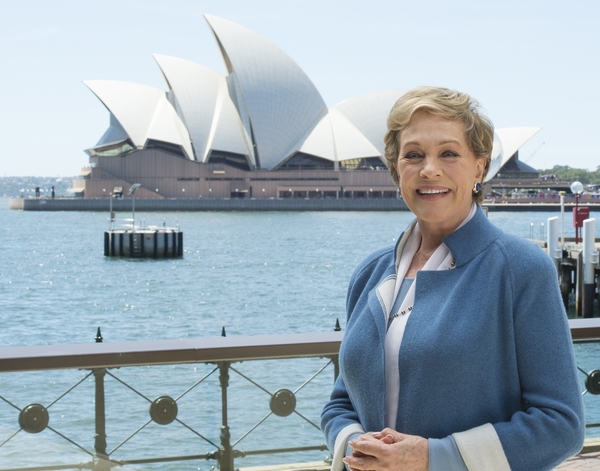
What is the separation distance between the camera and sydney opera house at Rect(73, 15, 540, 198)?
2493 inches

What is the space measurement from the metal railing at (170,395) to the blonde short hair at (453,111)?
1206 mm

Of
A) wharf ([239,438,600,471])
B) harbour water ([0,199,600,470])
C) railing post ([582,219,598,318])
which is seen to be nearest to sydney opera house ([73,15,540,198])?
harbour water ([0,199,600,470])

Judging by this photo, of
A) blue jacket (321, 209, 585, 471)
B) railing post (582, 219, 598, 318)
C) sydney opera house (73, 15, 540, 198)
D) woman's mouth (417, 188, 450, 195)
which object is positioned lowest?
railing post (582, 219, 598, 318)

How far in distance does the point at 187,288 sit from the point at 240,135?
43758mm

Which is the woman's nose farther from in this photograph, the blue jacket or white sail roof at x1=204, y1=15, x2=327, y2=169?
white sail roof at x1=204, y1=15, x2=327, y2=169

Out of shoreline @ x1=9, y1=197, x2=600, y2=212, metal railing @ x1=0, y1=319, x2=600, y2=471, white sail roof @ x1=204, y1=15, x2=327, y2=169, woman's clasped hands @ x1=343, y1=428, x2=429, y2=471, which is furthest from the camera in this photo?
shoreline @ x1=9, y1=197, x2=600, y2=212

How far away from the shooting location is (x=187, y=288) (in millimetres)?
24859

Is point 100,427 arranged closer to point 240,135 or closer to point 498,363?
point 498,363

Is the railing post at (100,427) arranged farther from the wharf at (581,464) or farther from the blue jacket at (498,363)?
the blue jacket at (498,363)

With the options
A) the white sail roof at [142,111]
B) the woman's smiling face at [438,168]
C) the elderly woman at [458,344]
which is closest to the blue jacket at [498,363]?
the elderly woman at [458,344]

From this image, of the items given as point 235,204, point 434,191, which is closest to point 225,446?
point 434,191

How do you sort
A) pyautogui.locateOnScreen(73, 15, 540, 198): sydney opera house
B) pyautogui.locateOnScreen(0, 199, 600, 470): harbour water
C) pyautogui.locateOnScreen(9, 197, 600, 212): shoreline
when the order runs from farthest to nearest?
pyautogui.locateOnScreen(9, 197, 600, 212): shoreline, pyautogui.locateOnScreen(73, 15, 540, 198): sydney opera house, pyautogui.locateOnScreen(0, 199, 600, 470): harbour water

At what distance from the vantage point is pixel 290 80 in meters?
64.9

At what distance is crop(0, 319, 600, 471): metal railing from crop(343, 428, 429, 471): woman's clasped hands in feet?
3.85
